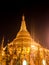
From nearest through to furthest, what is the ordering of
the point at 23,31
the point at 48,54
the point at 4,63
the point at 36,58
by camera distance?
the point at 4,63
the point at 36,58
the point at 48,54
the point at 23,31

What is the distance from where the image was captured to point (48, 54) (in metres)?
49.7

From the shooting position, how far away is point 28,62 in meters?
43.7

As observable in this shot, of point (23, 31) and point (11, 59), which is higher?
point (23, 31)

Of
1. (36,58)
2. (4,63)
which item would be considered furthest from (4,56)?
(36,58)

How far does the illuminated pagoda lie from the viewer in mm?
43344

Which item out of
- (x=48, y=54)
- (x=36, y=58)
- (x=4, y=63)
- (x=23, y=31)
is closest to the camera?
(x=4, y=63)

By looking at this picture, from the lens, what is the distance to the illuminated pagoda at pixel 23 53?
43.3 metres

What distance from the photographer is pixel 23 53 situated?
4497 centimetres

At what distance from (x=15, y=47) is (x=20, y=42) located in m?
2.00

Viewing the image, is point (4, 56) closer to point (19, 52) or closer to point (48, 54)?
point (19, 52)

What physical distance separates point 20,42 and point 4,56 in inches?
294

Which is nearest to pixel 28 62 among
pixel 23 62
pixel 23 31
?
pixel 23 62

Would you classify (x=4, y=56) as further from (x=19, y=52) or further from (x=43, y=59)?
(x=43, y=59)

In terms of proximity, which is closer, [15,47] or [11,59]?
[11,59]
